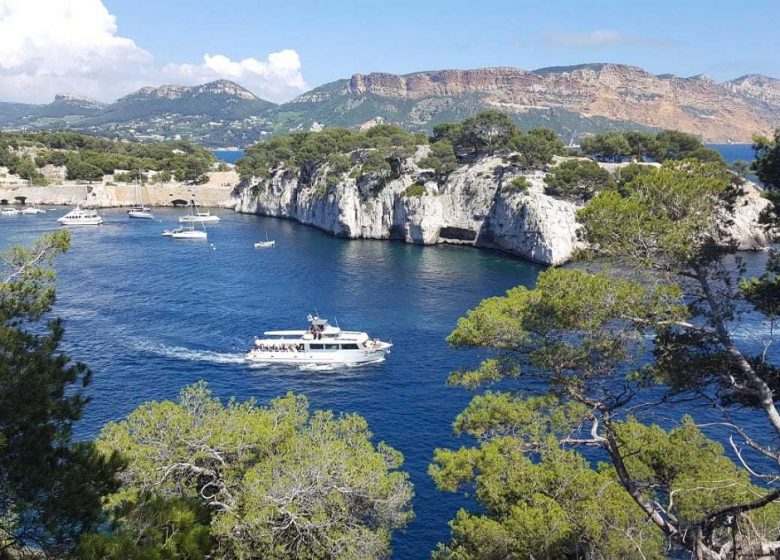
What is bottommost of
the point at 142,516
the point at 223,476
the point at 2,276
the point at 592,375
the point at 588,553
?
the point at 588,553

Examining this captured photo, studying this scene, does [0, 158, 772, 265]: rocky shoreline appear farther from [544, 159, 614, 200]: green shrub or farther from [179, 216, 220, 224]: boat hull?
[179, 216, 220, 224]: boat hull

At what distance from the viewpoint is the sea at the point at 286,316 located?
1494 inches

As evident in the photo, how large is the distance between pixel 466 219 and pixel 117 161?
352ft

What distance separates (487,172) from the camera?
9475 cm

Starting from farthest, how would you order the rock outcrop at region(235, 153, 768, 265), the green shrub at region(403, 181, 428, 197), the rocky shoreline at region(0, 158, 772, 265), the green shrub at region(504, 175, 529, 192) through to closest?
the green shrub at region(403, 181, 428, 197) → the green shrub at region(504, 175, 529, 192) → the rocky shoreline at region(0, 158, 772, 265) → the rock outcrop at region(235, 153, 768, 265)

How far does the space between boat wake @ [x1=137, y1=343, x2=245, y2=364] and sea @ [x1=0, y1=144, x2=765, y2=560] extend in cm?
17

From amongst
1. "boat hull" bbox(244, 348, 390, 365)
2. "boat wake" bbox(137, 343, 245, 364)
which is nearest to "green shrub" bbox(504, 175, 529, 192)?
"boat hull" bbox(244, 348, 390, 365)

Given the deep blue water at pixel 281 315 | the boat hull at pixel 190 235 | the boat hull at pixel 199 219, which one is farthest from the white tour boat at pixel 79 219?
the boat hull at pixel 190 235

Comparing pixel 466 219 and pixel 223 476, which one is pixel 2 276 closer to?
pixel 223 476

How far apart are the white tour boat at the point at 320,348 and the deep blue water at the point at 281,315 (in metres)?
1.34

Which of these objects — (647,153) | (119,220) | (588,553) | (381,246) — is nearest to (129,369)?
(588,553)

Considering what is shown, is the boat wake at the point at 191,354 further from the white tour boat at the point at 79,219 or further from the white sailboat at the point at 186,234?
the white tour boat at the point at 79,219

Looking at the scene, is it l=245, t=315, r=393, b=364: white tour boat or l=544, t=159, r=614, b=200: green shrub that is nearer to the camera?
l=245, t=315, r=393, b=364: white tour boat

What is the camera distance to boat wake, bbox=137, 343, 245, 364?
156 feet
